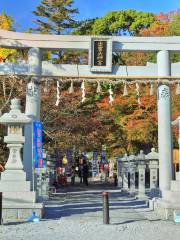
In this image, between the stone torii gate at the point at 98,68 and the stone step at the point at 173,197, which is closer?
the stone step at the point at 173,197

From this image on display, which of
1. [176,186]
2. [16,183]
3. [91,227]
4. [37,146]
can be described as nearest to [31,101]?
[37,146]

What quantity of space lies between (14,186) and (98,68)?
5.02 metres

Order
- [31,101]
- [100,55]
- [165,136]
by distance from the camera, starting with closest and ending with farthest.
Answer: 1. [31,101]
2. [165,136]
3. [100,55]

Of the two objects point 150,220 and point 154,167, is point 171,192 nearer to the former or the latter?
point 150,220

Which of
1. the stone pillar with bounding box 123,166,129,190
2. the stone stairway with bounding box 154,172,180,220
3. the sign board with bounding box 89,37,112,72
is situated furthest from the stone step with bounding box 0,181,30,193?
the stone pillar with bounding box 123,166,129,190

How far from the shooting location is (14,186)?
1189 centimetres

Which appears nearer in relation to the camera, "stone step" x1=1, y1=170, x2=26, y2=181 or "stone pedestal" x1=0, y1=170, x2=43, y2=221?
"stone pedestal" x1=0, y1=170, x2=43, y2=221

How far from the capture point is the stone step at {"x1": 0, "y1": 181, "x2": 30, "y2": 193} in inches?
468

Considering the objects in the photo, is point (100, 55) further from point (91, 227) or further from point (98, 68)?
point (91, 227)

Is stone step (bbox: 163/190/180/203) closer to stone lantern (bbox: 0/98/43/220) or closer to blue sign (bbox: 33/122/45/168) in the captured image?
stone lantern (bbox: 0/98/43/220)

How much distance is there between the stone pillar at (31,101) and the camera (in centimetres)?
1344

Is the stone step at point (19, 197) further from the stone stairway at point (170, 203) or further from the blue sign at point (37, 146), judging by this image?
the stone stairway at point (170, 203)

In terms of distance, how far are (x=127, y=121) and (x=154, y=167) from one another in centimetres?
889

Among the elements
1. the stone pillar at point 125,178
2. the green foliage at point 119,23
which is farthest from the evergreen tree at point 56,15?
the stone pillar at point 125,178
